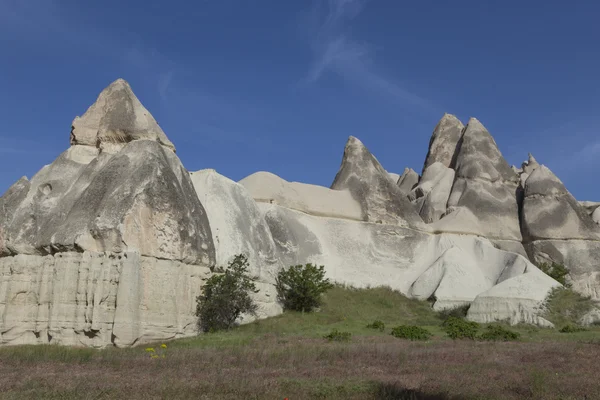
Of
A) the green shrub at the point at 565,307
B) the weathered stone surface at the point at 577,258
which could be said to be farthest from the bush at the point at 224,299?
the weathered stone surface at the point at 577,258

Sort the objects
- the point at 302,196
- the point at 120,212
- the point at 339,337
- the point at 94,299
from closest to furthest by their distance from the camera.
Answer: the point at 339,337 → the point at 94,299 → the point at 120,212 → the point at 302,196

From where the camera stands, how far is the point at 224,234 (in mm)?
30844

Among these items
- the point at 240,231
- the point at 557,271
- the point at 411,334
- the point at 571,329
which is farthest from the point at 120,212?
the point at 557,271

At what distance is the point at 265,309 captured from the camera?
31.1 m

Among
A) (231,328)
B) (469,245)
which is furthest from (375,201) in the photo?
(231,328)

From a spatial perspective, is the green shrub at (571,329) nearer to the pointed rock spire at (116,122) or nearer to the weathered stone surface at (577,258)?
the weathered stone surface at (577,258)

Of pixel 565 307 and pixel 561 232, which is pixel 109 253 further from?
pixel 561 232

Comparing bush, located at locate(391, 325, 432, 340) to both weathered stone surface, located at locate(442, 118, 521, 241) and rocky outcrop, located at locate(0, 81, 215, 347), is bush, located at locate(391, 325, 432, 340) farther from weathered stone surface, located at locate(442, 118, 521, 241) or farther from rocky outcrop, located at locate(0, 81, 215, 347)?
weathered stone surface, located at locate(442, 118, 521, 241)

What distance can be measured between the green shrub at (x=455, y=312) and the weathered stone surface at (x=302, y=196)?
10633 millimetres

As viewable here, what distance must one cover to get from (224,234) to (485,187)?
2827 cm

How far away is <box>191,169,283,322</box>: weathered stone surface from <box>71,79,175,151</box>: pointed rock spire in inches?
149

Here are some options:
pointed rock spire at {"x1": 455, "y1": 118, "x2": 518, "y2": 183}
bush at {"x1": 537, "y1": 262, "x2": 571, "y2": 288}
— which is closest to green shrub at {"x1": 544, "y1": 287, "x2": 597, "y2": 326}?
bush at {"x1": 537, "y1": 262, "x2": 571, "y2": 288}

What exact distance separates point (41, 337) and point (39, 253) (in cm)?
374

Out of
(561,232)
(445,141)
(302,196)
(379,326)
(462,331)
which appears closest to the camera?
(462,331)
